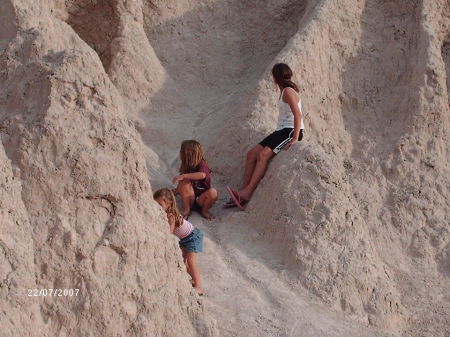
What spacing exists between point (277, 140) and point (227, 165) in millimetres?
807

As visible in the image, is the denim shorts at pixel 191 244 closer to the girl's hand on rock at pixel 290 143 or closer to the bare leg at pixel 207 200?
the bare leg at pixel 207 200

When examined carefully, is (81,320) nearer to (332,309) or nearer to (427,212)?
(332,309)

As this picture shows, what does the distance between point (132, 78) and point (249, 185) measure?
8.08ft

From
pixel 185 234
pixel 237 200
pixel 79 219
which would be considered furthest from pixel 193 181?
pixel 79 219

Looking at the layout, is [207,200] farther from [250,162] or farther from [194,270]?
[194,270]

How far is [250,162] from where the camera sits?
27.2 feet

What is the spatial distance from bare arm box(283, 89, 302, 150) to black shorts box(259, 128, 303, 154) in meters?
0.08

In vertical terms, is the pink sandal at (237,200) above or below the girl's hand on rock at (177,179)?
above

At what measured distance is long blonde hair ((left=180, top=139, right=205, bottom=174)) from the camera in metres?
7.92

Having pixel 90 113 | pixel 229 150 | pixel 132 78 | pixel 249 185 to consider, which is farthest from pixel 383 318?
pixel 132 78

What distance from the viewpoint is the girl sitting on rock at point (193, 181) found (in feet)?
26.0

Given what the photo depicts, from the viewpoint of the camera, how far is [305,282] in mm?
7281

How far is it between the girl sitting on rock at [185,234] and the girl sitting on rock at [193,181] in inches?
42.8
